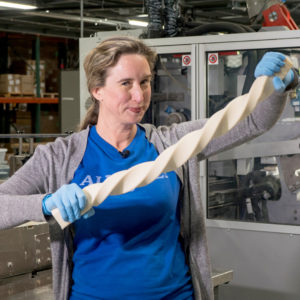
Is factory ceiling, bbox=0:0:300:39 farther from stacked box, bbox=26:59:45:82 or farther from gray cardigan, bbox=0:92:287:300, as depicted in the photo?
gray cardigan, bbox=0:92:287:300

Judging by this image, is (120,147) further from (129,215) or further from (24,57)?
(24,57)

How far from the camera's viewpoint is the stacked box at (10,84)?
11.6 meters

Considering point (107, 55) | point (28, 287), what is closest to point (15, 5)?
point (28, 287)

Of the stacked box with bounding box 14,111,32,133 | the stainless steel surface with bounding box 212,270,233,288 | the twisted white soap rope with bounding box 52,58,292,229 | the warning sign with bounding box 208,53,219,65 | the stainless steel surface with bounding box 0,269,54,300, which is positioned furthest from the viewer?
the stacked box with bounding box 14,111,32,133

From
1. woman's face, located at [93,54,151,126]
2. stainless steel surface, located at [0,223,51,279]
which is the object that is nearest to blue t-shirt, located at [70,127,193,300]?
woman's face, located at [93,54,151,126]

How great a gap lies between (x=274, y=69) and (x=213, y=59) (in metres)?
2.80

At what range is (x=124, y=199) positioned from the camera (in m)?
1.63

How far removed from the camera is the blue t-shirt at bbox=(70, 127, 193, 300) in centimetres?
160

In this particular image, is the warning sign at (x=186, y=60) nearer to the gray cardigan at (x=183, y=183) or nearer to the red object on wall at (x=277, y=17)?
the red object on wall at (x=277, y=17)

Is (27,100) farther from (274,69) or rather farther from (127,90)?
(274,69)

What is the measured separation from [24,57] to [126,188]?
11.8 m

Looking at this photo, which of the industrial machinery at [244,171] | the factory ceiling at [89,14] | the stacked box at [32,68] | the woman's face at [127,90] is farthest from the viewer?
the stacked box at [32,68]

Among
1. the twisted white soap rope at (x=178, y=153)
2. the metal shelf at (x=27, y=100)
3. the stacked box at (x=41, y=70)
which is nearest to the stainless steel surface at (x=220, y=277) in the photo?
the twisted white soap rope at (x=178, y=153)

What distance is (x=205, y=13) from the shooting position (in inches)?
444
